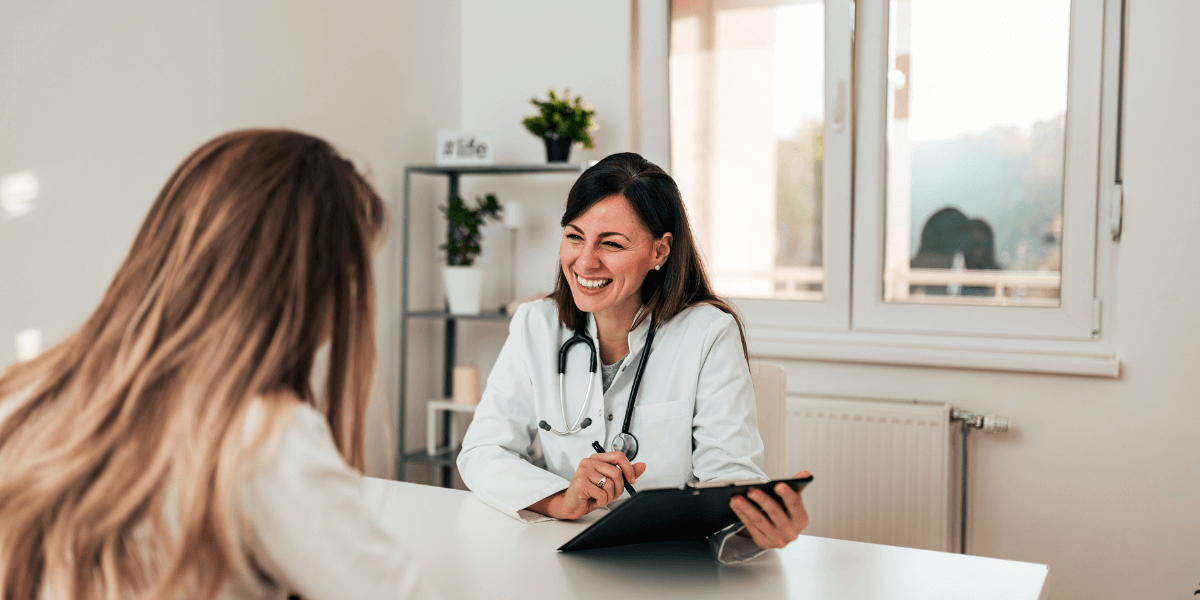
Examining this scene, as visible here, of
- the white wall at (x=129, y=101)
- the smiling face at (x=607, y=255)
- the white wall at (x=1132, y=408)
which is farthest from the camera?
the white wall at (x=1132, y=408)

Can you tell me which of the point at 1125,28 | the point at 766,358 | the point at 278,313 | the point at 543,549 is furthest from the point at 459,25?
the point at 278,313

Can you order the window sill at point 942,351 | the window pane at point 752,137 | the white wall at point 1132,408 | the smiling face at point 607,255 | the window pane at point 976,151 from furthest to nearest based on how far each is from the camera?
the window pane at point 752,137, the window pane at point 976,151, the window sill at point 942,351, the white wall at point 1132,408, the smiling face at point 607,255

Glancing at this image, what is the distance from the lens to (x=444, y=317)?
2914mm

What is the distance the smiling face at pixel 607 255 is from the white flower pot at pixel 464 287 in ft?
4.21

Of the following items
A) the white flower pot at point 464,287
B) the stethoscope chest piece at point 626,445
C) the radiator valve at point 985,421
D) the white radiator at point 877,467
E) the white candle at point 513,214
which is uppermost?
the white candle at point 513,214

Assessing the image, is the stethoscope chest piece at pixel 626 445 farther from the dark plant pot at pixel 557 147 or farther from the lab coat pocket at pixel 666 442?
the dark plant pot at pixel 557 147

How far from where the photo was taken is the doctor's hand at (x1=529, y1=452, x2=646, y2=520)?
4.32 ft

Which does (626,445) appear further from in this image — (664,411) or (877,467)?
(877,467)

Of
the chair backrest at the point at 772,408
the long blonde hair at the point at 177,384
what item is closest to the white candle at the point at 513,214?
the chair backrest at the point at 772,408

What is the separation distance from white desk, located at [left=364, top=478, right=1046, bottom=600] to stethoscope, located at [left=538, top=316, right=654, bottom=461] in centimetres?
29

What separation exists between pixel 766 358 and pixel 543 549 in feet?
5.66

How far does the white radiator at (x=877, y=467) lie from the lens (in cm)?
247

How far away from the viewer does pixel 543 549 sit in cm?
123

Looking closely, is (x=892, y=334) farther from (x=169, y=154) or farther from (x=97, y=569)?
(x=97, y=569)
